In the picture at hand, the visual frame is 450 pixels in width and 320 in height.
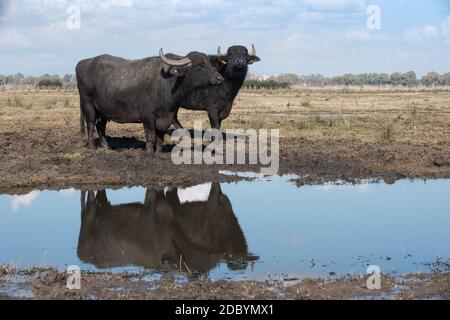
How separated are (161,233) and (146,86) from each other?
595cm

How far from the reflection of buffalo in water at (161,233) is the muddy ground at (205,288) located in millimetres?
668

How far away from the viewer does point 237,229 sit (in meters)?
8.48

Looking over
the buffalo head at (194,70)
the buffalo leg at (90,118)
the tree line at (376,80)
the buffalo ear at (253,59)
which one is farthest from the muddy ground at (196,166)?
the tree line at (376,80)

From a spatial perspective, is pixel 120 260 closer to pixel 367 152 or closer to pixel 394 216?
pixel 394 216

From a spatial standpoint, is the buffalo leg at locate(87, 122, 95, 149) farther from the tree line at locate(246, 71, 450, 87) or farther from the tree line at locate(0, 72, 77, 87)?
the tree line at locate(246, 71, 450, 87)

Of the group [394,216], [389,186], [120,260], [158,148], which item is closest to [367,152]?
[389,186]

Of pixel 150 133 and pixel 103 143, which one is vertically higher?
pixel 150 133

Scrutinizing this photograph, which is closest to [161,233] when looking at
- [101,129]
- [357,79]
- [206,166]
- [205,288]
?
[205,288]

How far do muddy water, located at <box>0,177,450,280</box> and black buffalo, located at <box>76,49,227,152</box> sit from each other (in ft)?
9.10

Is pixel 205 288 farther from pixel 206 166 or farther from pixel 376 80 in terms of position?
pixel 376 80

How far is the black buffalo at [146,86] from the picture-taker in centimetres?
1348

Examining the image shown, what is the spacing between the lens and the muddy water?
23.0 feet

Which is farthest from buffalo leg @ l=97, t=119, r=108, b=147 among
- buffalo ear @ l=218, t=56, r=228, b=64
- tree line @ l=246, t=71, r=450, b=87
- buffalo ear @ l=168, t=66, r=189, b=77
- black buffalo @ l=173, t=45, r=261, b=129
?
tree line @ l=246, t=71, r=450, b=87

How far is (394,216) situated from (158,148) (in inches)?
231
